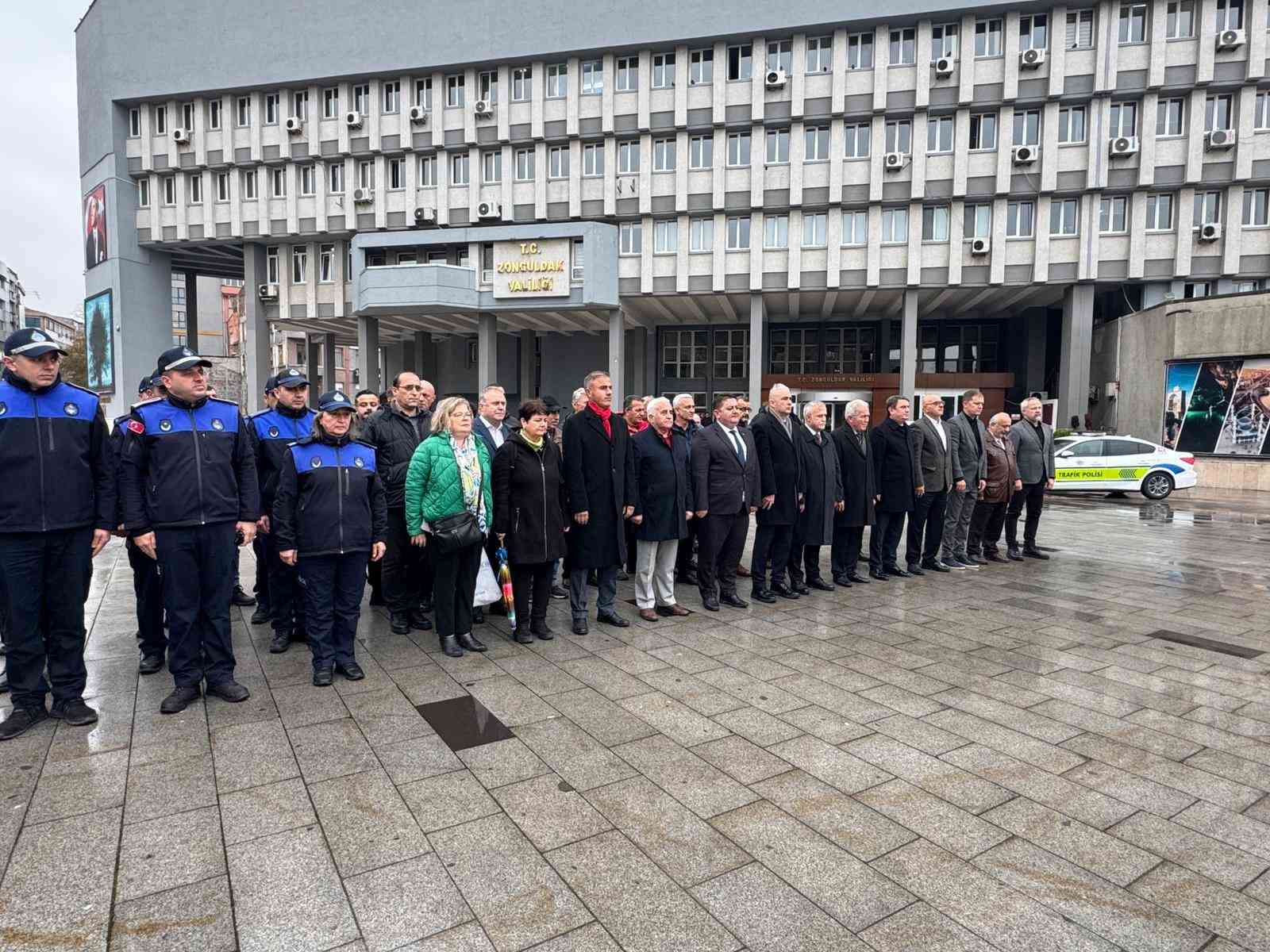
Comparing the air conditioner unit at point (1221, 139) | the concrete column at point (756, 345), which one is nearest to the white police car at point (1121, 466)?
the concrete column at point (756, 345)

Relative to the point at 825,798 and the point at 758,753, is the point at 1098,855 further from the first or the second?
the point at 758,753

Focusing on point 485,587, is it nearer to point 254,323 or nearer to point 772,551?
point 772,551

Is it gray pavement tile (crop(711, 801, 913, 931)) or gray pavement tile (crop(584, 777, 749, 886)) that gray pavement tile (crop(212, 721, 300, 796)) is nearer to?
gray pavement tile (crop(584, 777, 749, 886))

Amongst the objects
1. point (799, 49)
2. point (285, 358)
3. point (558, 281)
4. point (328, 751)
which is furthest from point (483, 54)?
point (285, 358)

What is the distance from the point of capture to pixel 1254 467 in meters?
20.9

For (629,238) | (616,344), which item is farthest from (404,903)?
(629,238)

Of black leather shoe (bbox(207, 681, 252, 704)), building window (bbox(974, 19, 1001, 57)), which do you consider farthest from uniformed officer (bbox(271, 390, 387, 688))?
building window (bbox(974, 19, 1001, 57))

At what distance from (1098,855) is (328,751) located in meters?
3.48

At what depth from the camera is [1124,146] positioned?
25812 millimetres

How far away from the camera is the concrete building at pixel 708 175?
85.7 ft

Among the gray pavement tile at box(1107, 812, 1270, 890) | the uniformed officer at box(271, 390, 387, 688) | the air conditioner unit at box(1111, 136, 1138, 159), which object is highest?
the air conditioner unit at box(1111, 136, 1138, 159)

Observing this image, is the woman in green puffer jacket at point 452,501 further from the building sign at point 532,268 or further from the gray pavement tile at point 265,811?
the building sign at point 532,268

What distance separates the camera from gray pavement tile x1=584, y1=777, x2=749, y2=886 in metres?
2.79

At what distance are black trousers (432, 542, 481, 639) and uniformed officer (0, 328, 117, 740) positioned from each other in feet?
6.76
